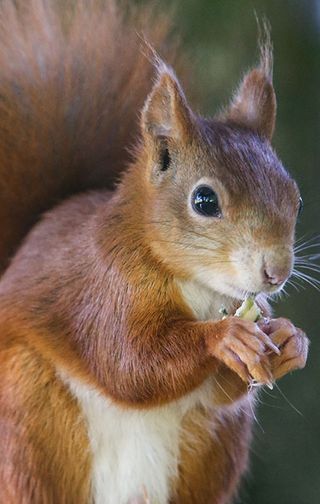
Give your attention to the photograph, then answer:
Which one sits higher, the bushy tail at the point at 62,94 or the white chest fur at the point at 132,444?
the bushy tail at the point at 62,94

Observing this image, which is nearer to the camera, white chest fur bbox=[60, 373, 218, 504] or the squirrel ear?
the squirrel ear

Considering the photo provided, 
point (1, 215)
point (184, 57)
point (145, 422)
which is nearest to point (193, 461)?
point (145, 422)

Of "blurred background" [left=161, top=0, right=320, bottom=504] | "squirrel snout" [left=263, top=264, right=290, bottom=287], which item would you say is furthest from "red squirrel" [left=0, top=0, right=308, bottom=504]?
"blurred background" [left=161, top=0, right=320, bottom=504]

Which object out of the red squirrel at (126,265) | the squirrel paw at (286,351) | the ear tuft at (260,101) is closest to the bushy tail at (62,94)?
the red squirrel at (126,265)

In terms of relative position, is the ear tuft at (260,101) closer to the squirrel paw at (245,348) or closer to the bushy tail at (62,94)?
the bushy tail at (62,94)

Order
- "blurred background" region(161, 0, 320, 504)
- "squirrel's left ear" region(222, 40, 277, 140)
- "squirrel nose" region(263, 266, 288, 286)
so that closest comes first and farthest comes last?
1. "squirrel nose" region(263, 266, 288, 286)
2. "squirrel's left ear" region(222, 40, 277, 140)
3. "blurred background" region(161, 0, 320, 504)

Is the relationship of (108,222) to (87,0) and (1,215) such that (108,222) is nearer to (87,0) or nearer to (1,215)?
(1,215)

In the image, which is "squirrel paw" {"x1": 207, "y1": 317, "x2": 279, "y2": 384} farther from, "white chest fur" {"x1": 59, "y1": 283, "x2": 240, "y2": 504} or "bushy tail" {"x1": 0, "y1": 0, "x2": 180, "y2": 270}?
"bushy tail" {"x1": 0, "y1": 0, "x2": 180, "y2": 270}
